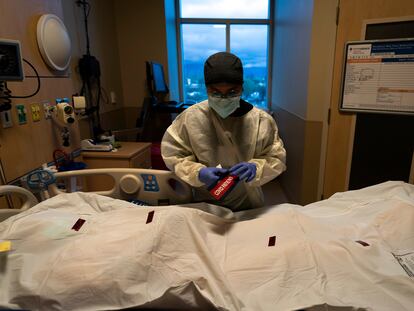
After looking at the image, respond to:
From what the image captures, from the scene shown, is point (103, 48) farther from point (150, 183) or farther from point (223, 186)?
point (223, 186)

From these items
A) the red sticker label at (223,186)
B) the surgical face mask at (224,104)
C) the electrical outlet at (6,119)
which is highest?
the surgical face mask at (224,104)

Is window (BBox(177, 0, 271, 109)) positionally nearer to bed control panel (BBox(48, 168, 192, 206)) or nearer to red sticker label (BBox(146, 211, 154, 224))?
bed control panel (BBox(48, 168, 192, 206))

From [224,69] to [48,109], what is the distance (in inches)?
48.0

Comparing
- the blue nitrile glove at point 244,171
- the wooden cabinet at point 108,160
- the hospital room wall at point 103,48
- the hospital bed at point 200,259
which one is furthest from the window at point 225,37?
the hospital bed at point 200,259

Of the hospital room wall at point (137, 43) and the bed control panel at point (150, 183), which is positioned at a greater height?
the hospital room wall at point (137, 43)

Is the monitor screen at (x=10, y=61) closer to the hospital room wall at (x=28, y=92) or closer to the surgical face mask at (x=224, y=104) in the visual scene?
the hospital room wall at (x=28, y=92)

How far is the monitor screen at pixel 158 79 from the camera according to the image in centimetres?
307

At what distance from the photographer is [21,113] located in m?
1.53

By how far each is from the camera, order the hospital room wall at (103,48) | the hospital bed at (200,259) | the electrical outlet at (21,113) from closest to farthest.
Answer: the hospital bed at (200,259)
the electrical outlet at (21,113)
the hospital room wall at (103,48)

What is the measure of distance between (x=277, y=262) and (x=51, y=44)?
5.92 feet

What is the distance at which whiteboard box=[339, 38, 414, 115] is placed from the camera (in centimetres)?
207

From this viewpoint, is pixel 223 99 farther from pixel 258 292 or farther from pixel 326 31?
pixel 326 31

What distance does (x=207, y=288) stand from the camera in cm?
78

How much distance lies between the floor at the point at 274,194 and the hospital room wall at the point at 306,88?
0.09 m
